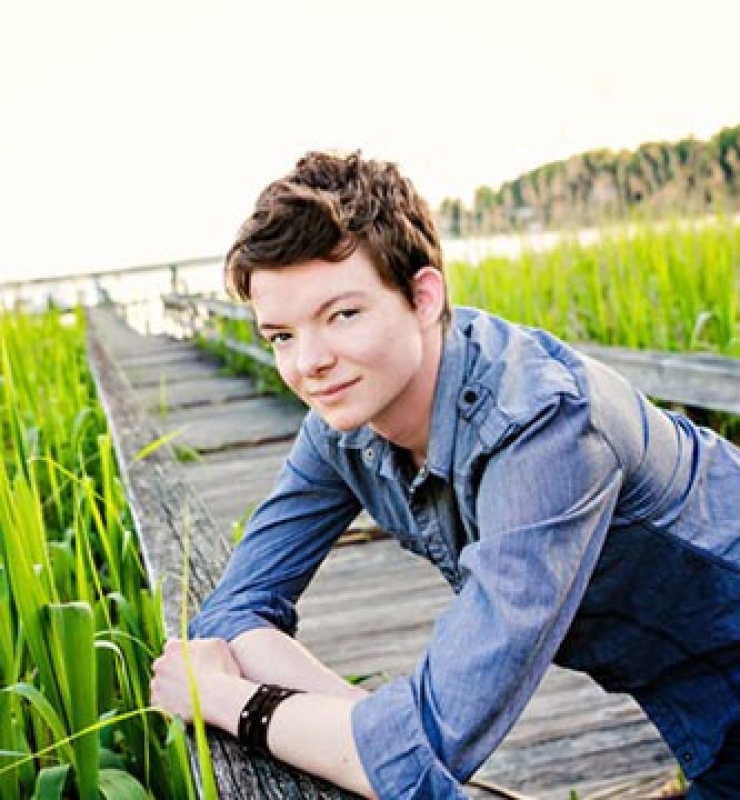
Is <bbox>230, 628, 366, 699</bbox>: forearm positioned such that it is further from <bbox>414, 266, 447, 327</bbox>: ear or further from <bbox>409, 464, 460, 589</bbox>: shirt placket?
<bbox>414, 266, 447, 327</bbox>: ear

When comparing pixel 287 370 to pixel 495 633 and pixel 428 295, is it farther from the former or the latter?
pixel 495 633

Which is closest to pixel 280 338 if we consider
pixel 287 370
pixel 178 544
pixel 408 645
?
pixel 287 370

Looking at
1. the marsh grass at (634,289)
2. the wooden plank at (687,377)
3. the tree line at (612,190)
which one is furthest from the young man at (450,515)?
the tree line at (612,190)

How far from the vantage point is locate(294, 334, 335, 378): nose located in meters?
1.27

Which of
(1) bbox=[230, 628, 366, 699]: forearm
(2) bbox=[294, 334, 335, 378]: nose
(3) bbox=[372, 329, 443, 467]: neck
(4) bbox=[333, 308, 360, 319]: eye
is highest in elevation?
(4) bbox=[333, 308, 360, 319]: eye

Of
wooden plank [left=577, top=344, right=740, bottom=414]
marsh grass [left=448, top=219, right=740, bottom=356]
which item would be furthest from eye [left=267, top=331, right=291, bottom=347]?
marsh grass [left=448, top=219, right=740, bottom=356]

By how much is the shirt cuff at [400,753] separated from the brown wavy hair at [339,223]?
0.43 metres

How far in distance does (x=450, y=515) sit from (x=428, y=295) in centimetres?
A: 24

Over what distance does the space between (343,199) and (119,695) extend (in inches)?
31.5

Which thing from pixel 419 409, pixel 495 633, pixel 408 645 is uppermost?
pixel 419 409

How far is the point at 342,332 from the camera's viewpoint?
1.28 metres

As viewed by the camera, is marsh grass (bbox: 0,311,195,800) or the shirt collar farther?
the shirt collar

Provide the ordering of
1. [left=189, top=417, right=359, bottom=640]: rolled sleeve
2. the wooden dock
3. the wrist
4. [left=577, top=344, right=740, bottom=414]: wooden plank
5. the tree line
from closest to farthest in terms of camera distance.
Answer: the wrist, [left=189, top=417, right=359, bottom=640]: rolled sleeve, the wooden dock, [left=577, top=344, right=740, bottom=414]: wooden plank, the tree line

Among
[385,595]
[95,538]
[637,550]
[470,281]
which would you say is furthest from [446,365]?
[470,281]
